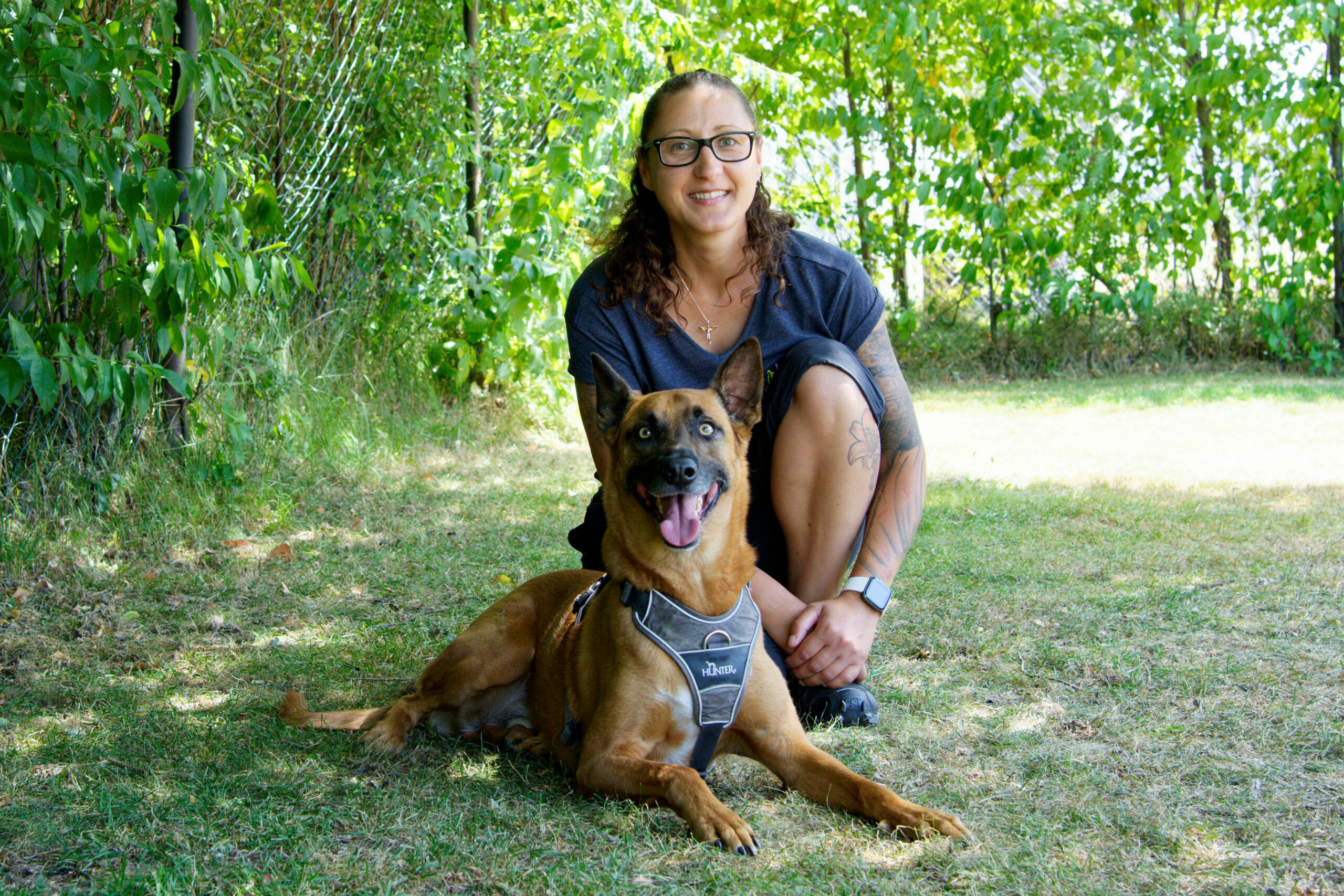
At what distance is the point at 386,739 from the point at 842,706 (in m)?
1.18

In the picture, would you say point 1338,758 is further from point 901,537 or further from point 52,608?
point 52,608

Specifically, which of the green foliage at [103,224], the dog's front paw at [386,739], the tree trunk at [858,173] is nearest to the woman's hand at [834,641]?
A: the dog's front paw at [386,739]

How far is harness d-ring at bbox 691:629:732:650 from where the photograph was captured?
2.58 metres

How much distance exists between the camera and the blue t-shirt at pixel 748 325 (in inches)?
129

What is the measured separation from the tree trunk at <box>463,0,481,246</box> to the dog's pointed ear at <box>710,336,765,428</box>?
4.10m

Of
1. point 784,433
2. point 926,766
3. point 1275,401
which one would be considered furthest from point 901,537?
point 1275,401

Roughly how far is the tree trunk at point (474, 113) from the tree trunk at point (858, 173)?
4047 mm

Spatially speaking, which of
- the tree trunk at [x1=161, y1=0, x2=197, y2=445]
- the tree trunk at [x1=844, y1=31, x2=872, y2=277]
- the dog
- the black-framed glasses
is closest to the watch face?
the dog

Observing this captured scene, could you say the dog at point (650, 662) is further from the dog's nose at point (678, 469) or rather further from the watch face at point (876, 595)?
the watch face at point (876, 595)

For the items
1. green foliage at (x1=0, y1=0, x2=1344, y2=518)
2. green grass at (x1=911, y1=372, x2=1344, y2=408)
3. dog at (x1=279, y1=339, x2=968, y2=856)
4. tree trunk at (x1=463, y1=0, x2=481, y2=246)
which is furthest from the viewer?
green grass at (x1=911, y1=372, x2=1344, y2=408)

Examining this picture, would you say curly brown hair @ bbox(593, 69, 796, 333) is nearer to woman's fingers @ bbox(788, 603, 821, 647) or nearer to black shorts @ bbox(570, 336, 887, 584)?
black shorts @ bbox(570, 336, 887, 584)

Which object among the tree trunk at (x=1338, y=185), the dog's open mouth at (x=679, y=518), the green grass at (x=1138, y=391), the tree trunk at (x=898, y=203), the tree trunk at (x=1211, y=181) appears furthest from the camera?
the tree trunk at (x=898, y=203)

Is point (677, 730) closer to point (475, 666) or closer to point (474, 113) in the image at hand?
point (475, 666)

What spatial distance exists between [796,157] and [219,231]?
7469mm
